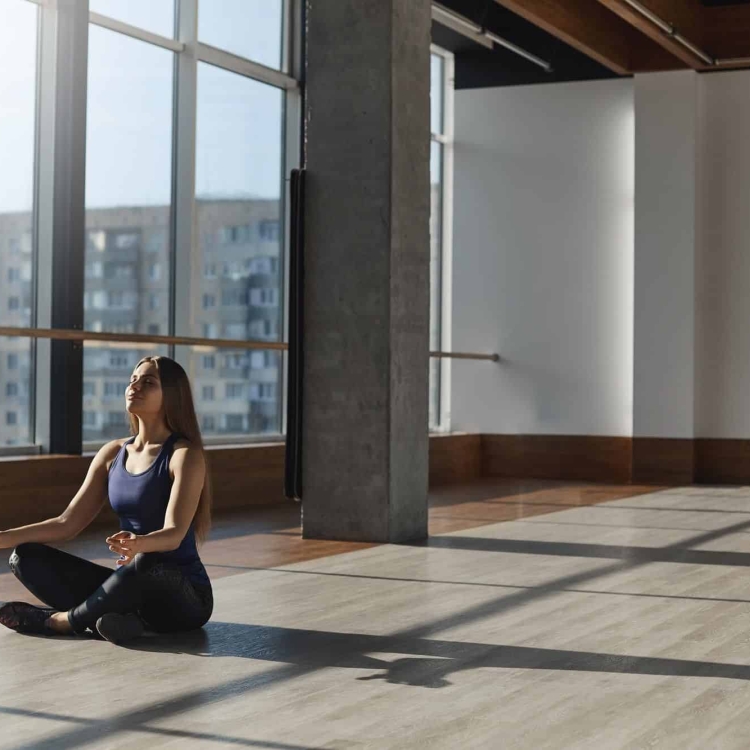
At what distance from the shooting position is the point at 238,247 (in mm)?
9883

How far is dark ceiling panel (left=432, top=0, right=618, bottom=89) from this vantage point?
11922 mm

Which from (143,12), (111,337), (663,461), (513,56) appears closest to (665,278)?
(663,461)

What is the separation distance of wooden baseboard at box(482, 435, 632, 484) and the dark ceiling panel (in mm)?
3223

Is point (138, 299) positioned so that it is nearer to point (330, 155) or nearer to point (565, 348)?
point (330, 155)

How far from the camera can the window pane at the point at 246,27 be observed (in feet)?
31.2

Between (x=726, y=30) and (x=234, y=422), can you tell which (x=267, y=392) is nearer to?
(x=234, y=422)

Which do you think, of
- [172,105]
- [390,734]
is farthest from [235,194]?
[390,734]

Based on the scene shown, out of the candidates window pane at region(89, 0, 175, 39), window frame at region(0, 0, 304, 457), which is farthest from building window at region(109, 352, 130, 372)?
window pane at region(89, 0, 175, 39)

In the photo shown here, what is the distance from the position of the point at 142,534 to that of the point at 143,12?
18.4 feet

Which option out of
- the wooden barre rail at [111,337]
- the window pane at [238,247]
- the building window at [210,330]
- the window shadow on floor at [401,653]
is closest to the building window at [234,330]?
the window pane at [238,247]

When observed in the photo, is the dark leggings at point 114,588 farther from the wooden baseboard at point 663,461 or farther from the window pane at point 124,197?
the wooden baseboard at point 663,461

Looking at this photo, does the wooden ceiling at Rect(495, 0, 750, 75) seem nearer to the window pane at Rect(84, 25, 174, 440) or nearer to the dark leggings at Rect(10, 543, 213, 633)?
the window pane at Rect(84, 25, 174, 440)

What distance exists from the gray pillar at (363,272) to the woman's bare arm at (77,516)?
262 cm

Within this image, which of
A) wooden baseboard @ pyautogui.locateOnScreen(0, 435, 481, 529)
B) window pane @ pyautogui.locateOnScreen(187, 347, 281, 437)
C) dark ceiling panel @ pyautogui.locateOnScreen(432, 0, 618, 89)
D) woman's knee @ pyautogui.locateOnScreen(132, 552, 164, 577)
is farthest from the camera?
dark ceiling panel @ pyautogui.locateOnScreen(432, 0, 618, 89)
